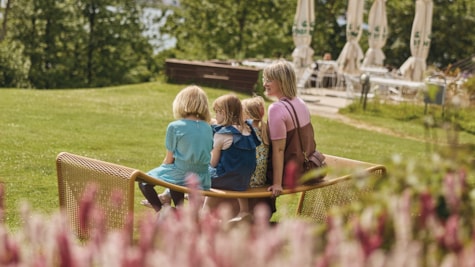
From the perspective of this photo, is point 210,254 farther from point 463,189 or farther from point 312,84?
point 312,84

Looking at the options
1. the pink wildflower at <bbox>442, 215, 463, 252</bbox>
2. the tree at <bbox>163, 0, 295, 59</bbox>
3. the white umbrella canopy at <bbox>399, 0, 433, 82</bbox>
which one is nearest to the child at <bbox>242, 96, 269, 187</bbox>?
the pink wildflower at <bbox>442, 215, 463, 252</bbox>

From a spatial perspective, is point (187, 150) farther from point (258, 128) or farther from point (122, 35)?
point (122, 35)

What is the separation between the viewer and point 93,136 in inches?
437

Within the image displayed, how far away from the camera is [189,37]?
3164 centimetres

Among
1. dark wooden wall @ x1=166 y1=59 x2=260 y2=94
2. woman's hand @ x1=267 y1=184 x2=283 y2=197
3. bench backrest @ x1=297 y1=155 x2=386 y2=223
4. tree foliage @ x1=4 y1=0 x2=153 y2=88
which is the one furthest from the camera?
tree foliage @ x1=4 y1=0 x2=153 y2=88

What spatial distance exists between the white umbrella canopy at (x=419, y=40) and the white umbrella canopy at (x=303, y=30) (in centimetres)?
282

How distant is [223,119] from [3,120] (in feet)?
22.6

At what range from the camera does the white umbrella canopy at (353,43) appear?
21.3 m

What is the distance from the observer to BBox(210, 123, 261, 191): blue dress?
18.4 feet

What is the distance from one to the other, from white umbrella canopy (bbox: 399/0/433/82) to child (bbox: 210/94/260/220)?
16554mm

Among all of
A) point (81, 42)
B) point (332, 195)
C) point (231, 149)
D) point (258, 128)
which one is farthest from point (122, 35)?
point (231, 149)

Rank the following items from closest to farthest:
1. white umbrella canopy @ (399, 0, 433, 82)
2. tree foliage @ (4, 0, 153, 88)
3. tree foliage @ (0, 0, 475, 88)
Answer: white umbrella canopy @ (399, 0, 433, 82) < tree foliage @ (0, 0, 475, 88) < tree foliage @ (4, 0, 153, 88)

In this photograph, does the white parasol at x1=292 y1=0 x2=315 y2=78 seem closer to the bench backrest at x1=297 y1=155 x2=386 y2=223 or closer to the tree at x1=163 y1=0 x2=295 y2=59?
the tree at x1=163 y1=0 x2=295 y2=59

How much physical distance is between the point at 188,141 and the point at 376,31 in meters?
18.3
